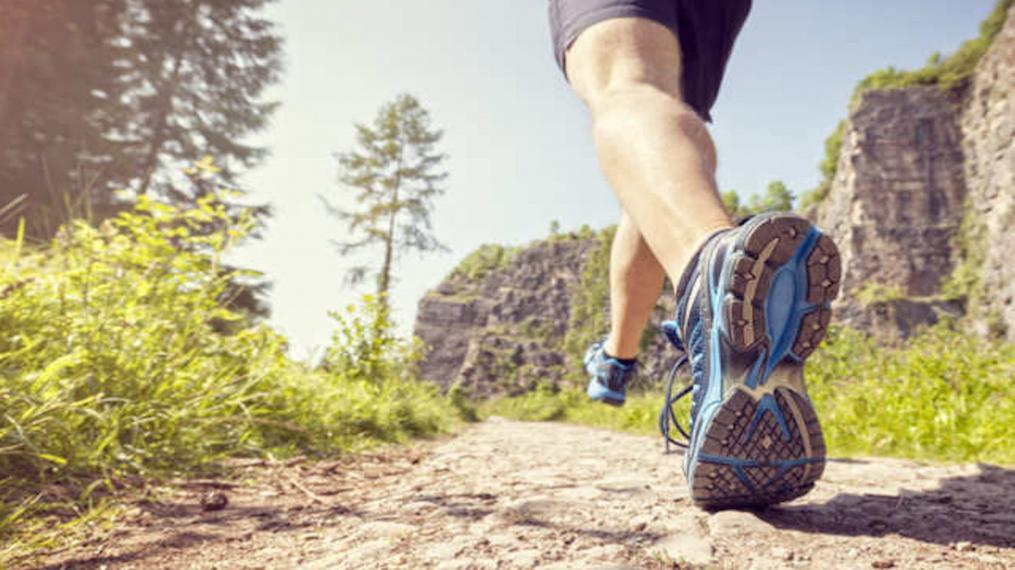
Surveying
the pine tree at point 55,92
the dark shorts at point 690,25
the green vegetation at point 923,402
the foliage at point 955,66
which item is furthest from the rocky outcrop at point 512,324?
the dark shorts at point 690,25

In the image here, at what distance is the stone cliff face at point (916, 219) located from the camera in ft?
63.0

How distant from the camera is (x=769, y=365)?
810 mm

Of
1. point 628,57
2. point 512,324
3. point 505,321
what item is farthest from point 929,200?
point 628,57

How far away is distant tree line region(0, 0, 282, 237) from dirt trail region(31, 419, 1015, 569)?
7.31 metres

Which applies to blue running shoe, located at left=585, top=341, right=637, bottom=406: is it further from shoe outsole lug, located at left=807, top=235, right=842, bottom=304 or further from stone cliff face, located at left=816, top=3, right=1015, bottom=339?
stone cliff face, located at left=816, top=3, right=1015, bottom=339

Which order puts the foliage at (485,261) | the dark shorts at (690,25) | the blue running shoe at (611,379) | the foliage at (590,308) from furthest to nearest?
the foliage at (485,261) < the foliage at (590,308) < the blue running shoe at (611,379) < the dark shorts at (690,25)

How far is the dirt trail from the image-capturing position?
2.32 ft

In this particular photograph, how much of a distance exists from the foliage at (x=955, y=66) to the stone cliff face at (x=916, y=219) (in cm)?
44

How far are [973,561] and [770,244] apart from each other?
47 centimetres

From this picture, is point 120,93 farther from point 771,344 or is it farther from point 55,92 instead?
point 771,344

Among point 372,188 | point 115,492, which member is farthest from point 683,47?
point 372,188

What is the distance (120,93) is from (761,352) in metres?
14.1

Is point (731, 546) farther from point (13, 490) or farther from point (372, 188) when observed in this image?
point (372, 188)

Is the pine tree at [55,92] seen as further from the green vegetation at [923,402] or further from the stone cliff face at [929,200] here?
the stone cliff face at [929,200]
